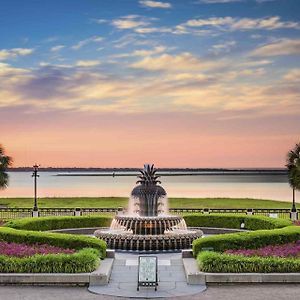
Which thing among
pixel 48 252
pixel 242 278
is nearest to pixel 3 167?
pixel 48 252

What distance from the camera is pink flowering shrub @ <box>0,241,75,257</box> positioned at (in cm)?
2126

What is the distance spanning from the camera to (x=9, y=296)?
55.9 feet

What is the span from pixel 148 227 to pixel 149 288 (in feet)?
32.0

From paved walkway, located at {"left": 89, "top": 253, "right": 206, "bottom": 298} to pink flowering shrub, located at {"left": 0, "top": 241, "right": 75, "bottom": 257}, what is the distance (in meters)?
2.34

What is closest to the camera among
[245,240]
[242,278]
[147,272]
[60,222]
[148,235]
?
[147,272]

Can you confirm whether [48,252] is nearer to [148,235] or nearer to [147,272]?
[147,272]

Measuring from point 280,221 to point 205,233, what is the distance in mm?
4993

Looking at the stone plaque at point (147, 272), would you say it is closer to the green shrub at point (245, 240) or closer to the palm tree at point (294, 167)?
the green shrub at point (245, 240)

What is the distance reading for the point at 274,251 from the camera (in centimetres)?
2225

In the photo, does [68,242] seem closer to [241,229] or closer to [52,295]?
[52,295]

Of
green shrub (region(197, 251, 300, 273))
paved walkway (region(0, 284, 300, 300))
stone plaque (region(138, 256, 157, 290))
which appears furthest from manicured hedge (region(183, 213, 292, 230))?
stone plaque (region(138, 256, 157, 290))

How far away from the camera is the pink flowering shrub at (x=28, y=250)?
69.8 feet

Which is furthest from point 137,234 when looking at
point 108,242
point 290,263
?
point 290,263

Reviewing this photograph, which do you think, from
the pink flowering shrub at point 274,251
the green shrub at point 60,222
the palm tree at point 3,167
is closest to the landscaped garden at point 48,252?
the green shrub at point 60,222
